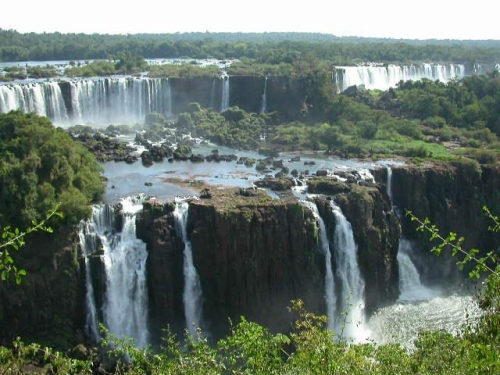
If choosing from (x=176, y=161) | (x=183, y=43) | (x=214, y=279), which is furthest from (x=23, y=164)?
(x=183, y=43)

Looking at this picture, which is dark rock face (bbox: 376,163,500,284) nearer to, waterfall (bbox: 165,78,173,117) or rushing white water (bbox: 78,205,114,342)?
rushing white water (bbox: 78,205,114,342)

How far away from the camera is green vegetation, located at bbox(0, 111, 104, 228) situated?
2688 centimetres

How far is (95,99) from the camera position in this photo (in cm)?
5456

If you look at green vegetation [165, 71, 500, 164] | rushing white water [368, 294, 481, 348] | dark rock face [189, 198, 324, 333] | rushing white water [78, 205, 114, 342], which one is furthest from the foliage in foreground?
Result: green vegetation [165, 71, 500, 164]

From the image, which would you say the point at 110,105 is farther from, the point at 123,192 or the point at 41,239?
the point at 41,239

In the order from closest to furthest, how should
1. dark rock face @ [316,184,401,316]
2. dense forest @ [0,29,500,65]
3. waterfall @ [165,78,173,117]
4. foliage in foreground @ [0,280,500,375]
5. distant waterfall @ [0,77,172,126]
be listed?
foliage in foreground @ [0,280,500,375]
dark rock face @ [316,184,401,316]
distant waterfall @ [0,77,172,126]
waterfall @ [165,78,173,117]
dense forest @ [0,29,500,65]

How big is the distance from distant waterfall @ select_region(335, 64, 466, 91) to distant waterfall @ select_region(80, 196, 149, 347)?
45499mm

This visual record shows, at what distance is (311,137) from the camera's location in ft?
162

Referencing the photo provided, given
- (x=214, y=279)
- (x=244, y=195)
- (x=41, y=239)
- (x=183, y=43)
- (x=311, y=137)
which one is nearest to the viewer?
(x=41, y=239)

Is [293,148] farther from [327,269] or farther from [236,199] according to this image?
[327,269]

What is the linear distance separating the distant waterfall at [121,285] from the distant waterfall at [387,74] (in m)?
45.5

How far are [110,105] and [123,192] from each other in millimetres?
23532

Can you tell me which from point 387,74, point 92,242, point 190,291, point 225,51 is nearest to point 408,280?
point 190,291

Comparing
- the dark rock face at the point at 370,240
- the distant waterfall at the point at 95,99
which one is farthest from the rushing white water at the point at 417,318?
the distant waterfall at the point at 95,99
